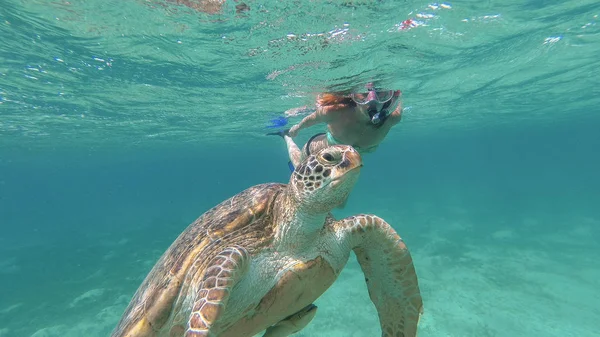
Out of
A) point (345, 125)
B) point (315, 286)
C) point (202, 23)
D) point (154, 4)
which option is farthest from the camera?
point (345, 125)

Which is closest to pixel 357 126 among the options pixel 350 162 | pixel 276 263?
pixel 276 263

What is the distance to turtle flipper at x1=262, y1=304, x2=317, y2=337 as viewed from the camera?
358 centimetres

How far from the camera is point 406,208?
988 inches

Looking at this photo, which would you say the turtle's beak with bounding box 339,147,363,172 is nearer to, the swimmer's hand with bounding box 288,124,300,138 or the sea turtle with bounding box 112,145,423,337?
the sea turtle with bounding box 112,145,423,337

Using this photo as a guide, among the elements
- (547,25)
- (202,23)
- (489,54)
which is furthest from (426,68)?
(202,23)

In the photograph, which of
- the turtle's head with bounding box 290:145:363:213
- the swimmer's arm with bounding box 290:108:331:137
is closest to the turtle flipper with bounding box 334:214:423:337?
the turtle's head with bounding box 290:145:363:213

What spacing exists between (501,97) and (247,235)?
21409 mm

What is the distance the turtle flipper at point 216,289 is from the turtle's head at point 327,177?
0.66 metres

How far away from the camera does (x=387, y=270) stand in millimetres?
3412

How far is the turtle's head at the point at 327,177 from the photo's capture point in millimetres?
2375

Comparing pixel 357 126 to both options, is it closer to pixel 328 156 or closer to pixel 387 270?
pixel 387 270

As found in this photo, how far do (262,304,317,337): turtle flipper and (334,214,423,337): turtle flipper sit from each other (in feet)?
2.37

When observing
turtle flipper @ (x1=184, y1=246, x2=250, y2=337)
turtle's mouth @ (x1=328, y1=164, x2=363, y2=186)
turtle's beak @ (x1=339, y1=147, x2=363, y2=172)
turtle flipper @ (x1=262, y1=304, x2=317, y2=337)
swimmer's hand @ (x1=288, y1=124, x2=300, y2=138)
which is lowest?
turtle flipper @ (x1=262, y1=304, x2=317, y2=337)

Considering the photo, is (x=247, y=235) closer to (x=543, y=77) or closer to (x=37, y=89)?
(x=37, y=89)
